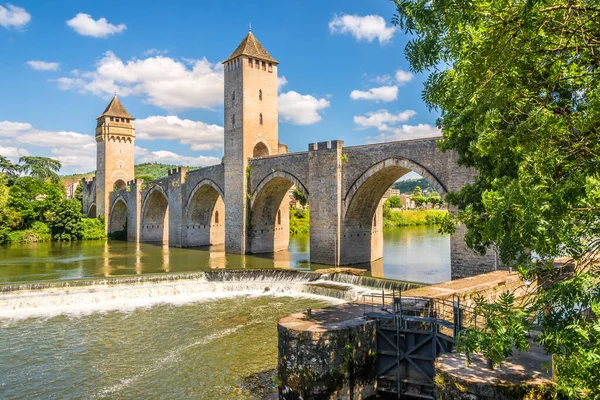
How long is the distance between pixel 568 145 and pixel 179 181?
33.7m

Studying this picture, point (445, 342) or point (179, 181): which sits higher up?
point (179, 181)

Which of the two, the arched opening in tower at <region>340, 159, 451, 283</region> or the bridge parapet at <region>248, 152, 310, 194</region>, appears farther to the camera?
the bridge parapet at <region>248, 152, 310, 194</region>

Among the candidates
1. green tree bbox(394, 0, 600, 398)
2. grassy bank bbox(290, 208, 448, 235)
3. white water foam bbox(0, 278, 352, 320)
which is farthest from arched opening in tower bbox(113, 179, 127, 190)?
green tree bbox(394, 0, 600, 398)

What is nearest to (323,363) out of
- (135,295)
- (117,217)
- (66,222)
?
(135,295)

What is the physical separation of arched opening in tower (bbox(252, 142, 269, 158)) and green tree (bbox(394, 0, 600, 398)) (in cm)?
2521

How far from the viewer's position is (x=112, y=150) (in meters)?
51.1

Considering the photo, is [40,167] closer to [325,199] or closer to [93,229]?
[93,229]

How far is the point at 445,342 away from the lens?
9055mm

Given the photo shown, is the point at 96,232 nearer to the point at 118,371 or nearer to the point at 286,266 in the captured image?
the point at 286,266

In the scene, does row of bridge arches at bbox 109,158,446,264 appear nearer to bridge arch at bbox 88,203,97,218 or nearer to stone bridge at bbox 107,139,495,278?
stone bridge at bbox 107,139,495,278

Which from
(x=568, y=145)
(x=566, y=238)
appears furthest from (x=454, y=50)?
(x=566, y=238)

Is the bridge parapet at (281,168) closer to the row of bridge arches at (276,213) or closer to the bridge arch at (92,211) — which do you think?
the row of bridge arches at (276,213)

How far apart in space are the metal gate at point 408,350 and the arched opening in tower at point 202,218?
26.6m

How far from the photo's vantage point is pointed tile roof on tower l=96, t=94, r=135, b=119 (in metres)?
51.0
